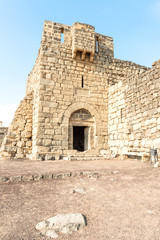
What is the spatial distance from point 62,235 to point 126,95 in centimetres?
667

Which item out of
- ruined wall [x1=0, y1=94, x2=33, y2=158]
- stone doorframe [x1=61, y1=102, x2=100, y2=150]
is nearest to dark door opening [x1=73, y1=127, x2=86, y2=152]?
stone doorframe [x1=61, y1=102, x2=100, y2=150]

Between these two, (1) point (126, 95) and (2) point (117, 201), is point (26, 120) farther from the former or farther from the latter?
(2) point (117, 201)

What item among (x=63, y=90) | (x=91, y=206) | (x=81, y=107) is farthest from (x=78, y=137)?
(x=91, y=206)

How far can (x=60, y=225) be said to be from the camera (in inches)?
74.7

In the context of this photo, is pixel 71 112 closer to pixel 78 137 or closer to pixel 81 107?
pixel 81 107

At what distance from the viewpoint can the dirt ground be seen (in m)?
1.81

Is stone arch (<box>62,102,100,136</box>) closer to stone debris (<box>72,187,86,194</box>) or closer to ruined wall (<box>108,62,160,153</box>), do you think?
ruined wall (<box>108,62,160,153</box>)

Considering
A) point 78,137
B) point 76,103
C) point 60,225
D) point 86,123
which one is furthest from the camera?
point 78,137

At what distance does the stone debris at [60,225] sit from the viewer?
1.82m

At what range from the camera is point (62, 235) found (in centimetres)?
179

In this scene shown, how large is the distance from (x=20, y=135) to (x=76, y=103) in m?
3.10

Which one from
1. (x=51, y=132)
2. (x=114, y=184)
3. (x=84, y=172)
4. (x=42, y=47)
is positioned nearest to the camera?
(x=114, y=184)

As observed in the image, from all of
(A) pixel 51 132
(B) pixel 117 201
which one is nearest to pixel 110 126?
(A) pixel 51 132

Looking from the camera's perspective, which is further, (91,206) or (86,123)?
(86,123)
